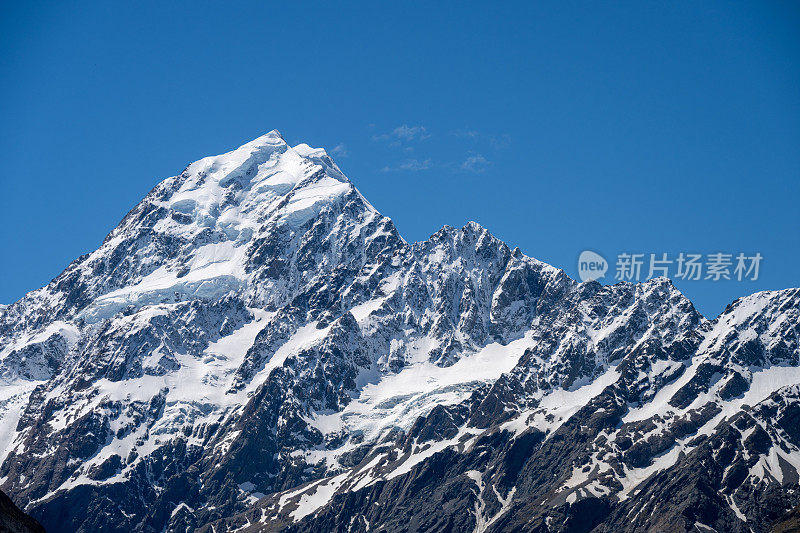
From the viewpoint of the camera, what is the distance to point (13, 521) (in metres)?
85.8

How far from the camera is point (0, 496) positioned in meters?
84.2

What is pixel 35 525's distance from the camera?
87438mm

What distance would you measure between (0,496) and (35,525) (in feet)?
15.5

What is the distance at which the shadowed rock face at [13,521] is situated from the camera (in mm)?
84688

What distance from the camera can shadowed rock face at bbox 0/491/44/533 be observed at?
84688 millimetres
